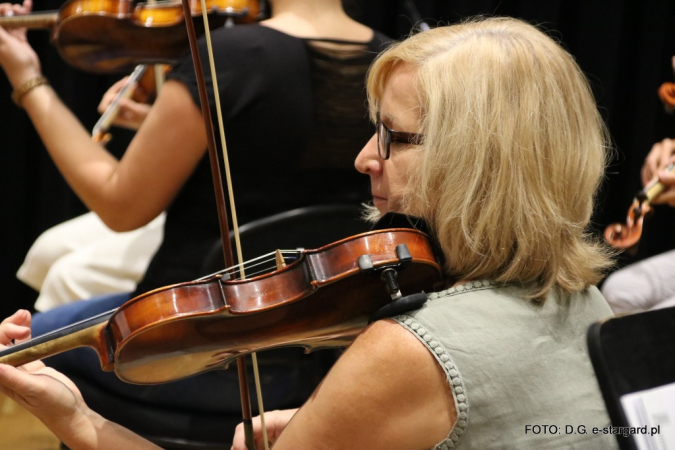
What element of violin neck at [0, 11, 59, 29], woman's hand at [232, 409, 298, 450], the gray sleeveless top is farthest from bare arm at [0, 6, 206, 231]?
the gray sleeveless top

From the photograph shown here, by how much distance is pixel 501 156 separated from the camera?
92 cm

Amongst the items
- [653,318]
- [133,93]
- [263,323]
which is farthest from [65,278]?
[653,318]

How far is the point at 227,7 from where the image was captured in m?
1.61

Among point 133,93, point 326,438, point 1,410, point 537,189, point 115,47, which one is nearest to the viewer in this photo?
point 326,438

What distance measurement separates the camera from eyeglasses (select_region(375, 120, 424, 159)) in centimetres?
97

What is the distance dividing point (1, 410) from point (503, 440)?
1.82 metres

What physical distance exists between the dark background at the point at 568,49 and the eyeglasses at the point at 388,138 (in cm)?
166

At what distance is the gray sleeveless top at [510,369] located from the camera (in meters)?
0.84

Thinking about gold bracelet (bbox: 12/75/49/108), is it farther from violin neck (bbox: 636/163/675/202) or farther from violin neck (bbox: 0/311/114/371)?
violin neck (bbox: 636/163/675/202)

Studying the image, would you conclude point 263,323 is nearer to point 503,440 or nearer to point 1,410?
point 503,440

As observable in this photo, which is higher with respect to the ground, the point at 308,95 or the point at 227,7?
the point at 227,7

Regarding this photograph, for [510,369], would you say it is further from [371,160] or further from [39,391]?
[39,391]

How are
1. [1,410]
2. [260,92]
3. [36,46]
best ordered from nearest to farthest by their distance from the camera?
[260,92]
[1,410]
[36,46]

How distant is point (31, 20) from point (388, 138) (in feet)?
3.35
